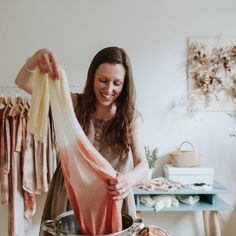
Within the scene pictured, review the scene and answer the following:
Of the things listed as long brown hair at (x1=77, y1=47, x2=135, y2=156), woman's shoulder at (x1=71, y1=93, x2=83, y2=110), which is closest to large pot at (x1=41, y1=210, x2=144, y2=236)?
long brown hair at (x1=77, y1=47, x2=135, y2=156)

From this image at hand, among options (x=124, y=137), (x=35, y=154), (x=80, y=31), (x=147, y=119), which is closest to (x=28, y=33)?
(x=80, y=31)

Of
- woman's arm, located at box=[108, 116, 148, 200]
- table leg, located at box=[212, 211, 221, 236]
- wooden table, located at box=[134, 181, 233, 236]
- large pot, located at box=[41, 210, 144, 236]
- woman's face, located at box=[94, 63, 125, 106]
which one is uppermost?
woman's face, located at box=[94, 63, 125, 106]

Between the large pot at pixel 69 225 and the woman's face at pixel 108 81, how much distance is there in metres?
0.40

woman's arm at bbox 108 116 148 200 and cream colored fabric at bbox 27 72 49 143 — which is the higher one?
cream colored fabric at bbox 27 72 49 143

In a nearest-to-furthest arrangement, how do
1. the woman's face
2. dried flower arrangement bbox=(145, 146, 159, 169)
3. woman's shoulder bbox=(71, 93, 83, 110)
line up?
the woman's face → woman's shoulder bbox=(71, 93, 83, 110) → dried flower arrangement bbox=(145, 146, 159, 169)

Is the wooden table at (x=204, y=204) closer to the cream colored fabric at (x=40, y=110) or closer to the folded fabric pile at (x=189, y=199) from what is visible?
the folded fabric pile at (x=189, y=199)

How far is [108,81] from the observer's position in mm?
1062

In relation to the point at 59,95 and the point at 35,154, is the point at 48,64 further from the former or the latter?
the point at 35,154

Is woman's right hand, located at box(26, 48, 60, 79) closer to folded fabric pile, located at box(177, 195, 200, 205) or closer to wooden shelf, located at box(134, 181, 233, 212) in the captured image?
wooden shelf, located at box(134, 181, 233, 212)

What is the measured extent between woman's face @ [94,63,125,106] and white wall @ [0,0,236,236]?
148 cm

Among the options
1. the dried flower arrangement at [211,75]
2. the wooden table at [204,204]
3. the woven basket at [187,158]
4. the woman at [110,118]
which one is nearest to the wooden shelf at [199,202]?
the wooden table at [204,204]

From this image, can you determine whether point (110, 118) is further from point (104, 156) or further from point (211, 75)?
point (211, 75)

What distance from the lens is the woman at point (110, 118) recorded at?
3.54ft

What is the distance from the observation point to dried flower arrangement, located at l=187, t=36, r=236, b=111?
2.56 meters
